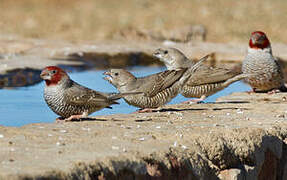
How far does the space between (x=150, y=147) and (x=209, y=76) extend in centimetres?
398

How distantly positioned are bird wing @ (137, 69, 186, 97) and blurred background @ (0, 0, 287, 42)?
1203 centimetres

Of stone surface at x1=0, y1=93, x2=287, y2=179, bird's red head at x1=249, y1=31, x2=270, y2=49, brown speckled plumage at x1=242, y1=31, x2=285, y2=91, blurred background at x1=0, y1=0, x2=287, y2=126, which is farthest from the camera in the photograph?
blurred background at x1=0, y1=0, x2=287, y2=126

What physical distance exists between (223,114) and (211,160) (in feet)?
6.68

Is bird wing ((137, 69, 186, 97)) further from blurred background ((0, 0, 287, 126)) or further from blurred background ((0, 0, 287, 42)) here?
blurred background ((0, 0, 287, 42))

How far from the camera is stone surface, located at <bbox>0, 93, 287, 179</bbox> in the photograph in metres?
4.50

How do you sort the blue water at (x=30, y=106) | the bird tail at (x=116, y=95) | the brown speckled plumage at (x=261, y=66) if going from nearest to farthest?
the bird tail at (x=116, y=95), the blue water at (x=30, y=106), the brown speckled plumage at (x=261, y=66)

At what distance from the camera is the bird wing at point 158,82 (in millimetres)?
7914

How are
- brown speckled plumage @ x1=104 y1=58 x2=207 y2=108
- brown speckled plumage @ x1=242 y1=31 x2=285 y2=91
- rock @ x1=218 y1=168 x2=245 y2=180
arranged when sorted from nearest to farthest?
rock @ x1=218 y1=168 x2=245 y2=180 < brown speckled plumage @ x1=104 y1=58 x2=207 y2=108 < brown speckled plumage @ x1=242 y1=31 x2=285 y2=91

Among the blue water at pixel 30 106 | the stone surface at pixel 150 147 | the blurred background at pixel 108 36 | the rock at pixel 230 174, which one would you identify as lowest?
the rock at pixel 230 174

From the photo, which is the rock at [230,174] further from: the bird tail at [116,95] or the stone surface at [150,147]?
the bird tail at [116,95]

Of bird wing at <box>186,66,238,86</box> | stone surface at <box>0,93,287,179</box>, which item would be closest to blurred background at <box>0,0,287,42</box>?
bird wing at <box>186,66,238,86</box>

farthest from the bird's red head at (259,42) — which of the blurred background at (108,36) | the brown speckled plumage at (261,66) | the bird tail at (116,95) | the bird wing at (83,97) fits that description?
the bird wing at (83,97)

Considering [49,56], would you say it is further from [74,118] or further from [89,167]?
[89,167]

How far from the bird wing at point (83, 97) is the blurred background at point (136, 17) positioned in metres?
13.0
